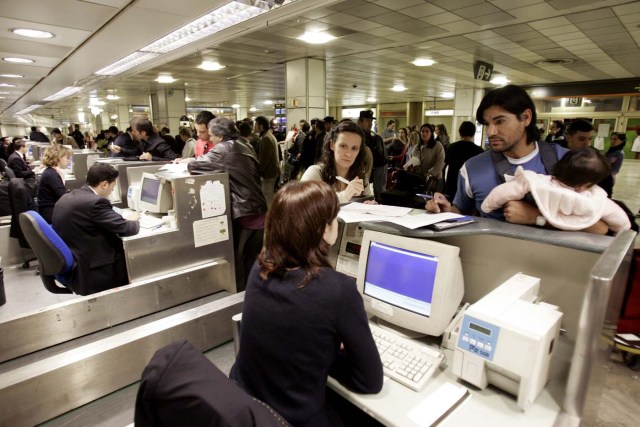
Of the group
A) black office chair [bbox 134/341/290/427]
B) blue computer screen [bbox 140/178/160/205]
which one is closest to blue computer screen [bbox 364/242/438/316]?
black office chair [bbox 134/341/290/427]

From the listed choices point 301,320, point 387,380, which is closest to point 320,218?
point 301,320

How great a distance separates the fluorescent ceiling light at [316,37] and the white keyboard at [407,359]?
5108 mm

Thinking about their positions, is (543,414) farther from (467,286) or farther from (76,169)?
(76,169)

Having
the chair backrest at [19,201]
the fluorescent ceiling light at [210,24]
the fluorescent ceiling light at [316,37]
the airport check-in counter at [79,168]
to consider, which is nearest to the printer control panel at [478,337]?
the fluorescent ceiling light at [210,24]

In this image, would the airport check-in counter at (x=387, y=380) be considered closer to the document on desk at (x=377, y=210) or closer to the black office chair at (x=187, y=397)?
the document on desk at (x=377, y=210)

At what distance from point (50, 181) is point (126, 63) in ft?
12.7

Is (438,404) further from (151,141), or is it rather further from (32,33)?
(32,33)

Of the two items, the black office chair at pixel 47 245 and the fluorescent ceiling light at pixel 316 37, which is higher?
the fluorescent ceiling light at pixel 316 37

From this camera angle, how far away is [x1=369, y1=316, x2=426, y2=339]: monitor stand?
1422mm

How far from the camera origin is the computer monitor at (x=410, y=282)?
51.4 inches

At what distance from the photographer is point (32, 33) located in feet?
14.8

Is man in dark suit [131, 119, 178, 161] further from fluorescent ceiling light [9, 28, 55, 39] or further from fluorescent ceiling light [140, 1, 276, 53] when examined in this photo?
fluorescent ceiling light [9, 28, 55, 39]

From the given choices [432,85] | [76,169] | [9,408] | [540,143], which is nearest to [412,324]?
[540,143]

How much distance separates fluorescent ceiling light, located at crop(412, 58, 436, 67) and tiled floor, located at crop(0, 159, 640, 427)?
476 centimetres
